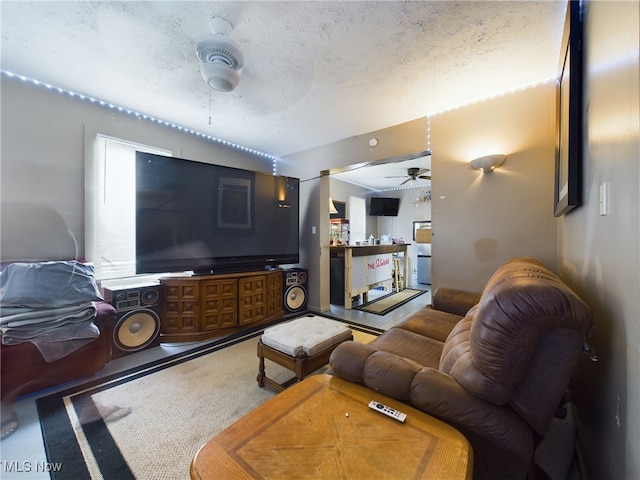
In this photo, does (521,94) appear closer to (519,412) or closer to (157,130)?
(519,412)

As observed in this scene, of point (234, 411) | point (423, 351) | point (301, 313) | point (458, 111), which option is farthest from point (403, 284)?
point (234, 411)

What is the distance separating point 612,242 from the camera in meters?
0.88

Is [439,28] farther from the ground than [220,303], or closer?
farther from the ground

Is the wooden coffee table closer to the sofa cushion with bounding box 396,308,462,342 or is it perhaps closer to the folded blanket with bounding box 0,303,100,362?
the sofa cushion with bounding box 396,308,462,342

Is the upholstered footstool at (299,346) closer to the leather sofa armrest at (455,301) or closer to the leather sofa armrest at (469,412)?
the leather sofa armrest at (469,412)

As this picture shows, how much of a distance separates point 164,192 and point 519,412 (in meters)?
3.29

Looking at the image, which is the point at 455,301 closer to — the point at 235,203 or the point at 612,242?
the point at 612,242

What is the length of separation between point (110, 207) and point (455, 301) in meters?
3.83

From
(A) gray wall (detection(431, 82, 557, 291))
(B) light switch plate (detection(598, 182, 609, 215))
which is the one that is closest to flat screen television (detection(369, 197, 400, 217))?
(A) gray wall (detection(431, 82, 557, 291))

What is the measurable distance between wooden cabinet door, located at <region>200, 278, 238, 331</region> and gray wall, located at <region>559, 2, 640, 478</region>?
303cm

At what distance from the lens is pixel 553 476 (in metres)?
1.18

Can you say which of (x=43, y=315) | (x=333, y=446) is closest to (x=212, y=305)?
(x=43, y=315)

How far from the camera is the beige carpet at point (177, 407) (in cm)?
133

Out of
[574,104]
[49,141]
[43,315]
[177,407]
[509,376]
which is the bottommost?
[177,407]
